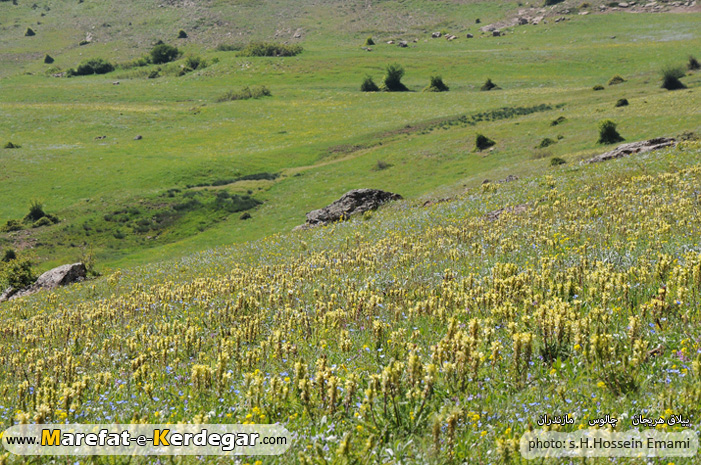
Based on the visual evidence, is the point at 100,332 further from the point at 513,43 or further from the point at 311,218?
the point at 513,43

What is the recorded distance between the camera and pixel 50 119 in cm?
10506

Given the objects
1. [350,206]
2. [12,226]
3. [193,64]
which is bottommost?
[12,226]

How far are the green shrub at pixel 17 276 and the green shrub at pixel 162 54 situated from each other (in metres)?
158

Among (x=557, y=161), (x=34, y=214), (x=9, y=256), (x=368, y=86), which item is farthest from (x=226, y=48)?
(x=557, y=161)

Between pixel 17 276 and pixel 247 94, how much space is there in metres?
95.9

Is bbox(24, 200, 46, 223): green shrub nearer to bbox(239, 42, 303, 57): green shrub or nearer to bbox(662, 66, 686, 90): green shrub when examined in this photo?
bbox(662, 66, 686, 90): green shrub

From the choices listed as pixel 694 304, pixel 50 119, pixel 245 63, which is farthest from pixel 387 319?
pixel 245 63

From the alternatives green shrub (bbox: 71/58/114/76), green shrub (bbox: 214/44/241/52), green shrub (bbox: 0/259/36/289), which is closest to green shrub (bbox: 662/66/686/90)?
green shrub (bbox: 0/259/36/289)

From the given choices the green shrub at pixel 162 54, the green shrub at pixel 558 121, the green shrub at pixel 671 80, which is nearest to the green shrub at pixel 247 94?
the green shrub at pixel 162 54

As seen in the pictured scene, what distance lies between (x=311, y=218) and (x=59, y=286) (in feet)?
62.8

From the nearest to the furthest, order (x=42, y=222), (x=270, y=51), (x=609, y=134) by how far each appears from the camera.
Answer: (x=609, y=134) → (x=42, y=222) → (x=270, y=51)

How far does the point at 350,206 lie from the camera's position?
41.3 m

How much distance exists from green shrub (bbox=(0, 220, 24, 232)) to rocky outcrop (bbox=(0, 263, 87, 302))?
23.0 metres

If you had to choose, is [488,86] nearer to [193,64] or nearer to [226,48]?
[193,64]
